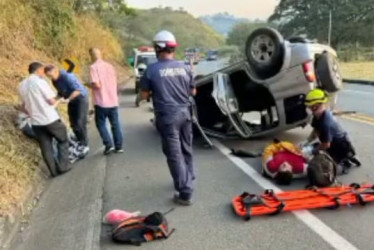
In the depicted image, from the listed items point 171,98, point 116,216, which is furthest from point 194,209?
point 171,98

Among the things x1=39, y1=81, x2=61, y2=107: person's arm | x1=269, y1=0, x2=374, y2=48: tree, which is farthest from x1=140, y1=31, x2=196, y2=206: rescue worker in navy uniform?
x1=269, y1=0, x2=374, y2=48: tree

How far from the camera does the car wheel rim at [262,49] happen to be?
8.46m

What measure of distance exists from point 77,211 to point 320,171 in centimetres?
279

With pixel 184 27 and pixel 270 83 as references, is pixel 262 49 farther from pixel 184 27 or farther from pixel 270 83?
pixel 184 27

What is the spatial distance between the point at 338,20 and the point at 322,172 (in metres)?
56.5

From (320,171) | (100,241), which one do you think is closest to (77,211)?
(100,241)

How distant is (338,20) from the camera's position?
5900 cm

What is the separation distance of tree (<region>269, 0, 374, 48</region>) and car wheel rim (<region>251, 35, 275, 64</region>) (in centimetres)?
4947

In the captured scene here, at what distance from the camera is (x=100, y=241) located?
4895 millimetres

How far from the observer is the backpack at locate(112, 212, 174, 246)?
15.8 ft

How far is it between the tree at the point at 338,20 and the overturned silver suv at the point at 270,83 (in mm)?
48699

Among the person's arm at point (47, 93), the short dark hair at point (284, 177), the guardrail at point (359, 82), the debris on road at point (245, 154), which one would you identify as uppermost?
the person's arm at point (47, 93)

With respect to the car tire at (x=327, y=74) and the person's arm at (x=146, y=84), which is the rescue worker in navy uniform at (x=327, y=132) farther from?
the person's arm at (x=146, y=84)

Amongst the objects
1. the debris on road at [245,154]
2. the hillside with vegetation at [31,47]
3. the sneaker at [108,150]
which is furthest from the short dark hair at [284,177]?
the sneaker at [108,150]
